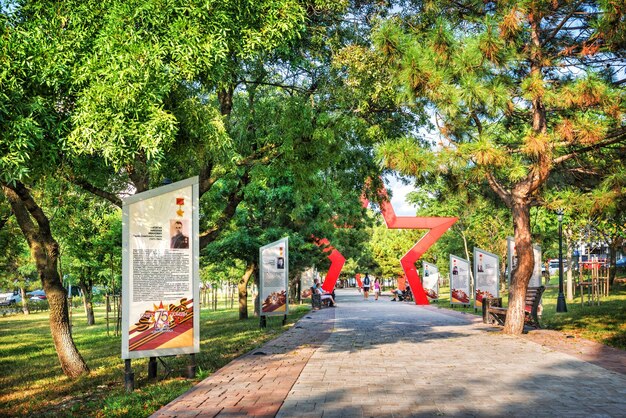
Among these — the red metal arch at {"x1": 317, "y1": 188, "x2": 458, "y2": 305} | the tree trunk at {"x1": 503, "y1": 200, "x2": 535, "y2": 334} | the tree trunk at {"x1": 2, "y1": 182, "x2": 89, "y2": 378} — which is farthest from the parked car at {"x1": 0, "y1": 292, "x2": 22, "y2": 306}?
the tree trunk at {"x1": 503, "y1": 200, "x2": 535, "y2": 334}

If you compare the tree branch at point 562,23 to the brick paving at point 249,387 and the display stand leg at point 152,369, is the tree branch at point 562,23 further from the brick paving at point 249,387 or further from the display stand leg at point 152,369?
the display stand leg at point 152,369

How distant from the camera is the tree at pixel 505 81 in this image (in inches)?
504

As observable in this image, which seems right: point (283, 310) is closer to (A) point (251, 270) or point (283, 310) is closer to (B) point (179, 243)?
(A) point (251, 270)

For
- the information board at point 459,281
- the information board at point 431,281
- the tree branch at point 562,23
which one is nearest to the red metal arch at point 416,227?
the information board at point 459,281

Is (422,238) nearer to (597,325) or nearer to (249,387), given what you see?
(597,325)

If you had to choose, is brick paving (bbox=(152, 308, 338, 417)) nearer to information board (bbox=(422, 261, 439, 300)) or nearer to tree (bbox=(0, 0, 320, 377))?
tree (bbox=(0, 0, 320, 377))

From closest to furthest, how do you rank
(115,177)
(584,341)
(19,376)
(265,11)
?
(265,11), (19,376), (584,341), (115,177)

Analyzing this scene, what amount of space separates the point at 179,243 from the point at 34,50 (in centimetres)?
363

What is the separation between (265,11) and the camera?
9531 mm

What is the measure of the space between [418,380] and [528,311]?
32.2ft

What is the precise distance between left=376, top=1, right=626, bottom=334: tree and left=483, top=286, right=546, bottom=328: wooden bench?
2906 mm

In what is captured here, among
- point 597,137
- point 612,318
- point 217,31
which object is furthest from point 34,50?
point 612,318

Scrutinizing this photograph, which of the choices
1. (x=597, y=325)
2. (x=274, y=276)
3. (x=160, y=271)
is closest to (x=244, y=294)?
(x=274, y=276)

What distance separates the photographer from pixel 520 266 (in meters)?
15.7
